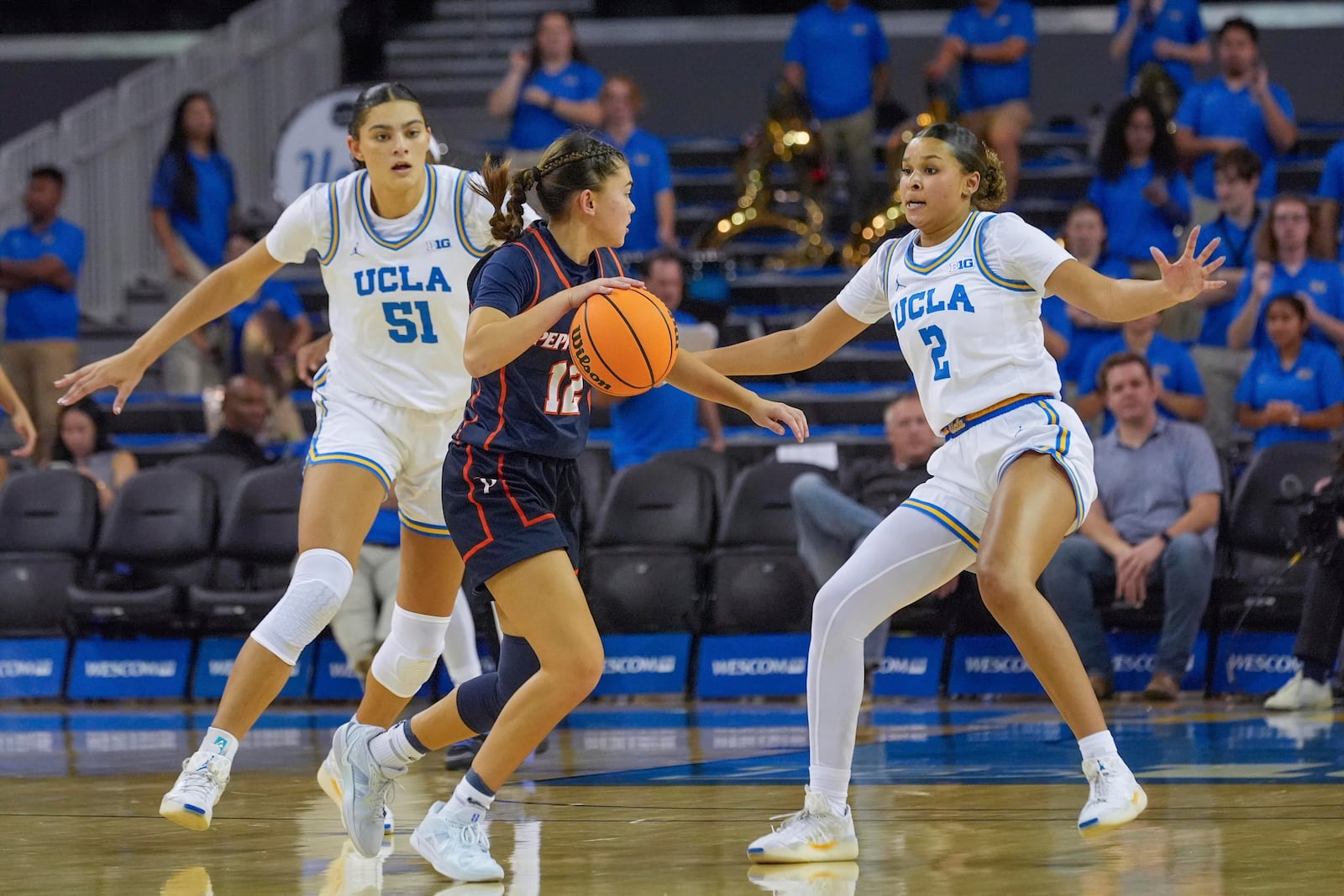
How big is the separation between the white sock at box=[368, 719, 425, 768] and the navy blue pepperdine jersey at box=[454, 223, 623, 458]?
2.67 feet

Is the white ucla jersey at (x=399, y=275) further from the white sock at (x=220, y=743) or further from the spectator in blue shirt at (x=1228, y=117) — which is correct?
the spectator in blue shirt at (x=1228, y=117)

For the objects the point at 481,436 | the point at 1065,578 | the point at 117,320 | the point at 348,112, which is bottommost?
the point at 1065,578

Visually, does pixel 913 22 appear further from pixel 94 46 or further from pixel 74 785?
pixel 74 785

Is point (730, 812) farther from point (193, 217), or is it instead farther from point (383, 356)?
point (193, 217)

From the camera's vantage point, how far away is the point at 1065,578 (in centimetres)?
898

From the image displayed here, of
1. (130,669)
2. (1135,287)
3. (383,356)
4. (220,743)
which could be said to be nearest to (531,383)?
(383,356)

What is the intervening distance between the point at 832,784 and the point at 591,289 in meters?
1.43

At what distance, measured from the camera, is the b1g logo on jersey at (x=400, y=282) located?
18.9 ft

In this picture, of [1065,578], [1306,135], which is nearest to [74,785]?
[1065,578]

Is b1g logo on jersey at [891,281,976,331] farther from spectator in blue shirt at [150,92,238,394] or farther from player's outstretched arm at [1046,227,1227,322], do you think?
spectator in blue shirt at [150,92,238,394]

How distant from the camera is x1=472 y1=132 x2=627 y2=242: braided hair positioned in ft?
16.0

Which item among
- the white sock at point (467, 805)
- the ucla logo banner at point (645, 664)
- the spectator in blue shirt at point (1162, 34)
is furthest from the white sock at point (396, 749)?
the spectator in blue shirt at point (1162, 34)

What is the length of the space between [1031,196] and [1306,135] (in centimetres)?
233

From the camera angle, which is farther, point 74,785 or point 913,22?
point 913,22
